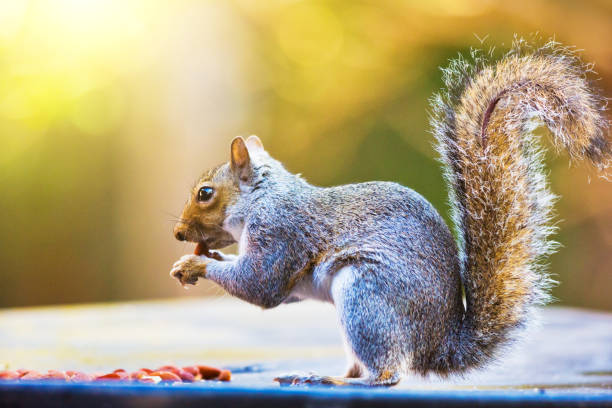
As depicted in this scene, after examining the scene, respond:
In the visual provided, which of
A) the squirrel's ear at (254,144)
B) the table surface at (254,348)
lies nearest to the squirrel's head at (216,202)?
the squirrel's ear at (254,144)

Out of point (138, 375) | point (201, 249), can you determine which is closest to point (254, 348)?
point (201, 249)

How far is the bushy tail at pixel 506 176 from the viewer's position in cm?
110

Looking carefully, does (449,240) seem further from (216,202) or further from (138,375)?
(138,375)

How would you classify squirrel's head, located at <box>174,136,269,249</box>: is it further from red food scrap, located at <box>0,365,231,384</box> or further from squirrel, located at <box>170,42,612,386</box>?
red food scrap, located at <box>0,365,231,384</box>

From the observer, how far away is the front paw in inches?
46.7

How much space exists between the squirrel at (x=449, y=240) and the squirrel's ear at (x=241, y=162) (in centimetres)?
7

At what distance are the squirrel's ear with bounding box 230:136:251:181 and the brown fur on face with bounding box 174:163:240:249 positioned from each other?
15mm

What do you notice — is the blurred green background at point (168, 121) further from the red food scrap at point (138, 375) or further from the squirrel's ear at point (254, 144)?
the red food scrap at point (138, 375)

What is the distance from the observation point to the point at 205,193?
1.25 metres

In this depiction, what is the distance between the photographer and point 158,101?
4.16 metres

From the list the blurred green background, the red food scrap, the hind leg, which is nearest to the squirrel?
the hind leg

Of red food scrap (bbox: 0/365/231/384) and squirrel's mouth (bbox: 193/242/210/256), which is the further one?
squirrel's mouth (bbox: 193/242/210/256)

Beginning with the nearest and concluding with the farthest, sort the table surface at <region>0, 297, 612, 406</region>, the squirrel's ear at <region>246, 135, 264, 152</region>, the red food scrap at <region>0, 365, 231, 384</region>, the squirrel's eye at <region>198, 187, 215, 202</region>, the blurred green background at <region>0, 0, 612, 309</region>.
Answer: the red food scrap at <region>0, 365, 231, 384</region>
the table surface at <region>0, 297, 612, 406</region>
the squirrel's eye at <region>198, 187, 215, 202</region>
the squirrel's ear at <region>246, 135, 264, 152</region>
the blurred green background at <region>0, 0, 612, 309</region>

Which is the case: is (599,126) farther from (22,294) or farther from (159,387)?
(22,294)
